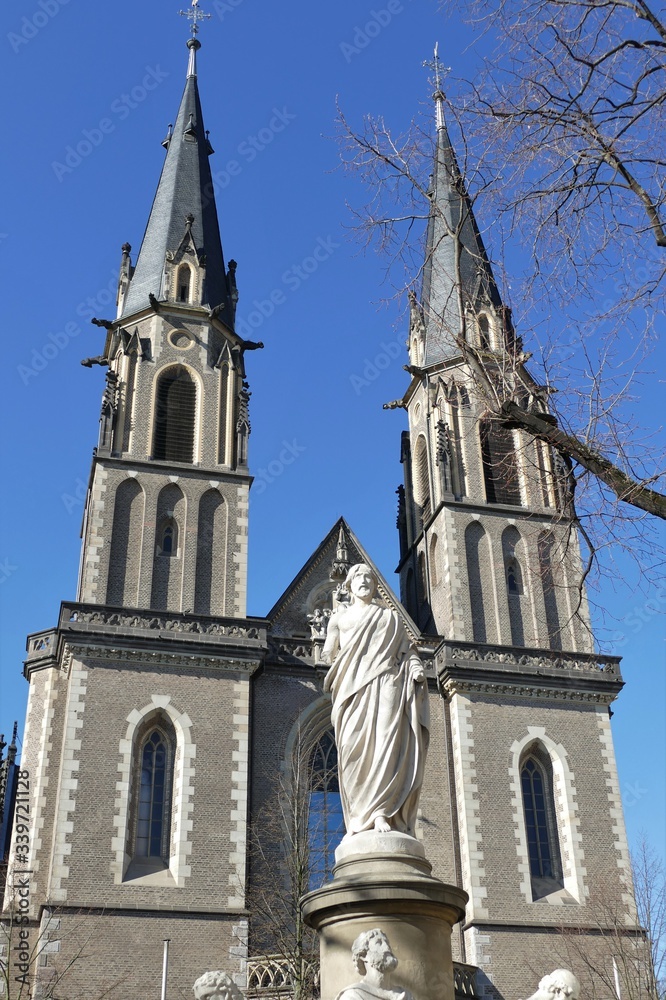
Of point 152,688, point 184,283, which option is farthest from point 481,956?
point 184,283

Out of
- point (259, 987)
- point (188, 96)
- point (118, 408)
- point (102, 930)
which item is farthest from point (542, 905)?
point (188, 96)

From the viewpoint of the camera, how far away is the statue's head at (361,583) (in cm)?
917

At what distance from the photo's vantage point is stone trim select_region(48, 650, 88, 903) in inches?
923

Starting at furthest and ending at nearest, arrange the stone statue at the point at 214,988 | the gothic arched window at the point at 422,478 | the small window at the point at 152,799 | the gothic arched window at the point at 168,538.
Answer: the gothic arched window at the point at 422,478 < the gothic arched window at the point at 168,538 < the small window at the point at 152,799 < the stone statue at the point at 214,988

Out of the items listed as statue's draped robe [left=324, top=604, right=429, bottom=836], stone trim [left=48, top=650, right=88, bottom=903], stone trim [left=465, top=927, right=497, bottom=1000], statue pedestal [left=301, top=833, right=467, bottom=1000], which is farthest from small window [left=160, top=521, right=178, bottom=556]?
statue pedestal [left=301, top=833, right=467, bottom=1000]

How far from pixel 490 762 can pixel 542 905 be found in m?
3.31

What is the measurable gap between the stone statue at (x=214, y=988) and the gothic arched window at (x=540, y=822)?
2013cm

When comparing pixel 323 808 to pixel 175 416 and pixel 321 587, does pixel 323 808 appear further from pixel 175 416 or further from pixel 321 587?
pixel 175 416

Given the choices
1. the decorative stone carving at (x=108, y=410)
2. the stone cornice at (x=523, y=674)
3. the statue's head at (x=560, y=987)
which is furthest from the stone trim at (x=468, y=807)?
the statue's head at (x=560, y=987)

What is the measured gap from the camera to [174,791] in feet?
83.3

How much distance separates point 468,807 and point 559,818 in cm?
256

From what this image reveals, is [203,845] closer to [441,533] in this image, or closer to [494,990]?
[494,990]

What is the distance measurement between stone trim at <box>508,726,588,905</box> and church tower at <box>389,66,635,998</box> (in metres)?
0.03

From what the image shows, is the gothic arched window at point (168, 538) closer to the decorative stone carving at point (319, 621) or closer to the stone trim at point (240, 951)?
the decorative stone carving at point (319, 621)
